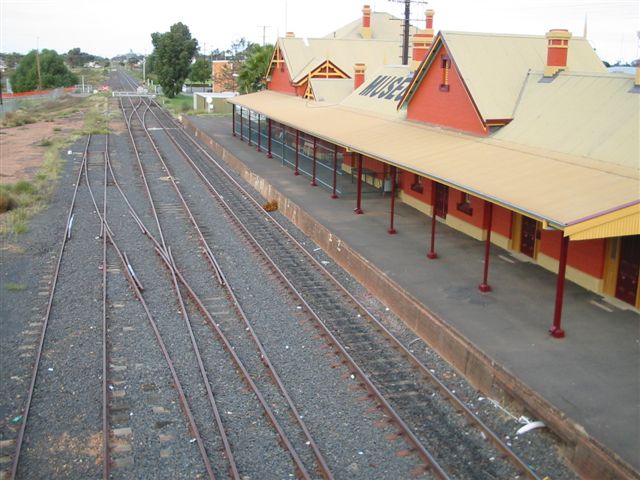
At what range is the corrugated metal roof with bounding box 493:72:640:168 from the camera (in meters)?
14.0

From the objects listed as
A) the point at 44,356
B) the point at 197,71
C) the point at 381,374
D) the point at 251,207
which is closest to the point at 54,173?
the point at 251,207

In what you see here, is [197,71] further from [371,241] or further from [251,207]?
[371,241]

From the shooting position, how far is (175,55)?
79.4 m

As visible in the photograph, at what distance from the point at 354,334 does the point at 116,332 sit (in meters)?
4.53

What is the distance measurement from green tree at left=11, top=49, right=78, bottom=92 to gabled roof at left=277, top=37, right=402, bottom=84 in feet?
303

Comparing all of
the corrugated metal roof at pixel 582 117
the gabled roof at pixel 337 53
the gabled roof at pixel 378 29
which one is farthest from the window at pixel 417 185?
the gabled roof at pixel 378 29

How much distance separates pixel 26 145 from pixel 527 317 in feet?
131

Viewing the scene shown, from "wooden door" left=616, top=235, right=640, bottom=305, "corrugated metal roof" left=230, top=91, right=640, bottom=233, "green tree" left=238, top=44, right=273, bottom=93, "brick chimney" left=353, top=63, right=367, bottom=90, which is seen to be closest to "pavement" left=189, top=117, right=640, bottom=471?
"wooden door" left=616, top=235, right=640, bottom=305

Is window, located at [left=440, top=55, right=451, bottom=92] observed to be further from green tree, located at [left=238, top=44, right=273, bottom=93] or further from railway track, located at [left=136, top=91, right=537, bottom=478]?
green tree, located at [left=238, top=44, right=273, bottom=93]

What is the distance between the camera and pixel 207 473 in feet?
28.4

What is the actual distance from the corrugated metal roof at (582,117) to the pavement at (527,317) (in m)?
2.81

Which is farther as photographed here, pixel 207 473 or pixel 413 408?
pixel 413 408

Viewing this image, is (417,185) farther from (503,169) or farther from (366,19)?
(366,19)

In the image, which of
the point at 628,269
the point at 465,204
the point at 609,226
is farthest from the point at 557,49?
the point at 609,226
